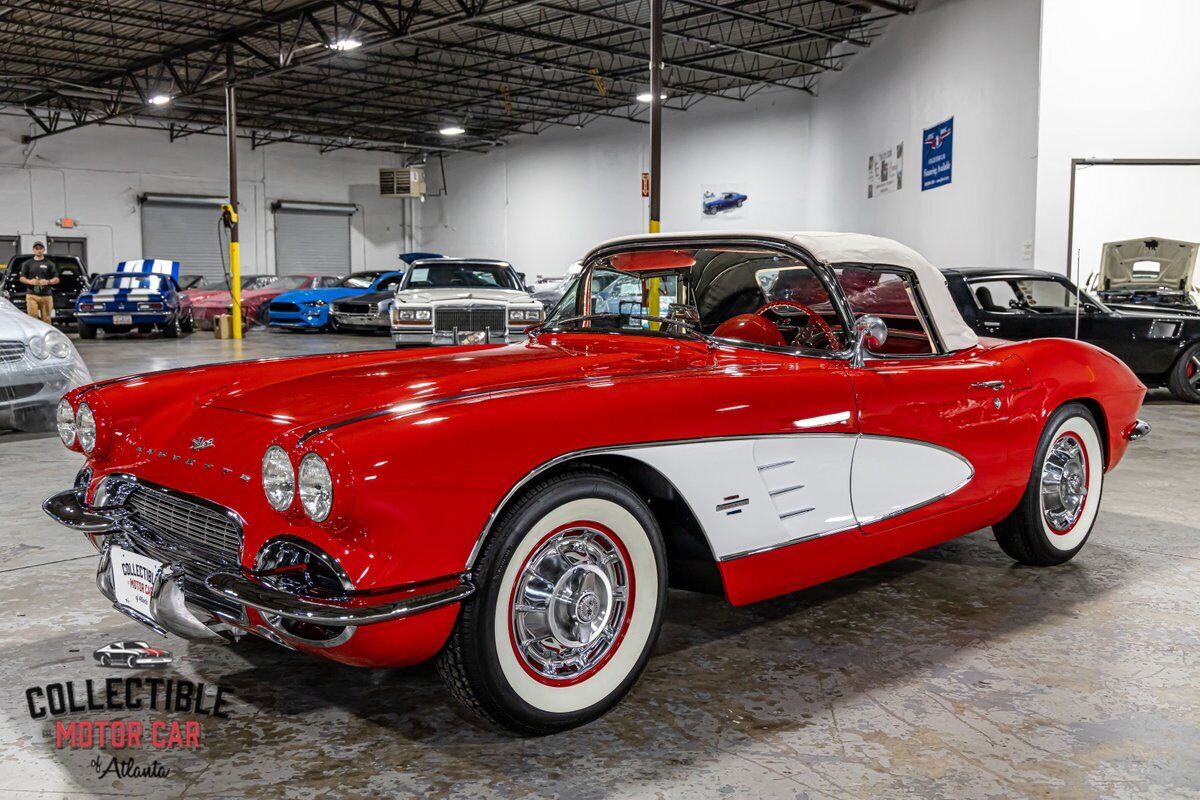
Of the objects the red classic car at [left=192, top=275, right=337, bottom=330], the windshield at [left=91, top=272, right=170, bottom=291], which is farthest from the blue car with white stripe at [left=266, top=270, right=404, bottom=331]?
the windshield at [left=91, top=272, right=170, bottom=291]

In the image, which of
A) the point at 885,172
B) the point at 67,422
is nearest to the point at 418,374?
the point at 67,422

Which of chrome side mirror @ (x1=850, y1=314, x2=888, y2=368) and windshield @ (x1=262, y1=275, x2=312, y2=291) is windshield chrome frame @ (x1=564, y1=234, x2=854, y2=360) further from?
windshield @ (x1=262, y1=275, x2=312, y2=291)

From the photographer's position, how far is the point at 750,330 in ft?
10.8

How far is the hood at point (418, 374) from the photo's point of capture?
7.75 feet

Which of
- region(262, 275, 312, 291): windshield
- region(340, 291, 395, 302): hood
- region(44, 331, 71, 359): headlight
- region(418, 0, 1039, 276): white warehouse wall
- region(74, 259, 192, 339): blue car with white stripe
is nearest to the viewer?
region(44, 331, 71, 359): headlight

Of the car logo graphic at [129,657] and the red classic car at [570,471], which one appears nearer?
the red classic car at [570,471]

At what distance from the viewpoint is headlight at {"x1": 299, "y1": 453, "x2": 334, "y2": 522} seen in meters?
2.06

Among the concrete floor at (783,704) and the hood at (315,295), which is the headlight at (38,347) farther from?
the hood at (315,295)

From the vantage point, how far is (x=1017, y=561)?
154 inches

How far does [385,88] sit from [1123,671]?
2243cm

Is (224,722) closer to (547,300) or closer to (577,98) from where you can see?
(547,300)

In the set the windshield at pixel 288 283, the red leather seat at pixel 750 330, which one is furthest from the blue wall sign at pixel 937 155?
the windshield at pixel 288 283

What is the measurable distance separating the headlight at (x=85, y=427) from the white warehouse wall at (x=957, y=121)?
10982mm

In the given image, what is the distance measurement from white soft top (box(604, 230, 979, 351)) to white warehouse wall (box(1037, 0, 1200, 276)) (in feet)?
29.2
